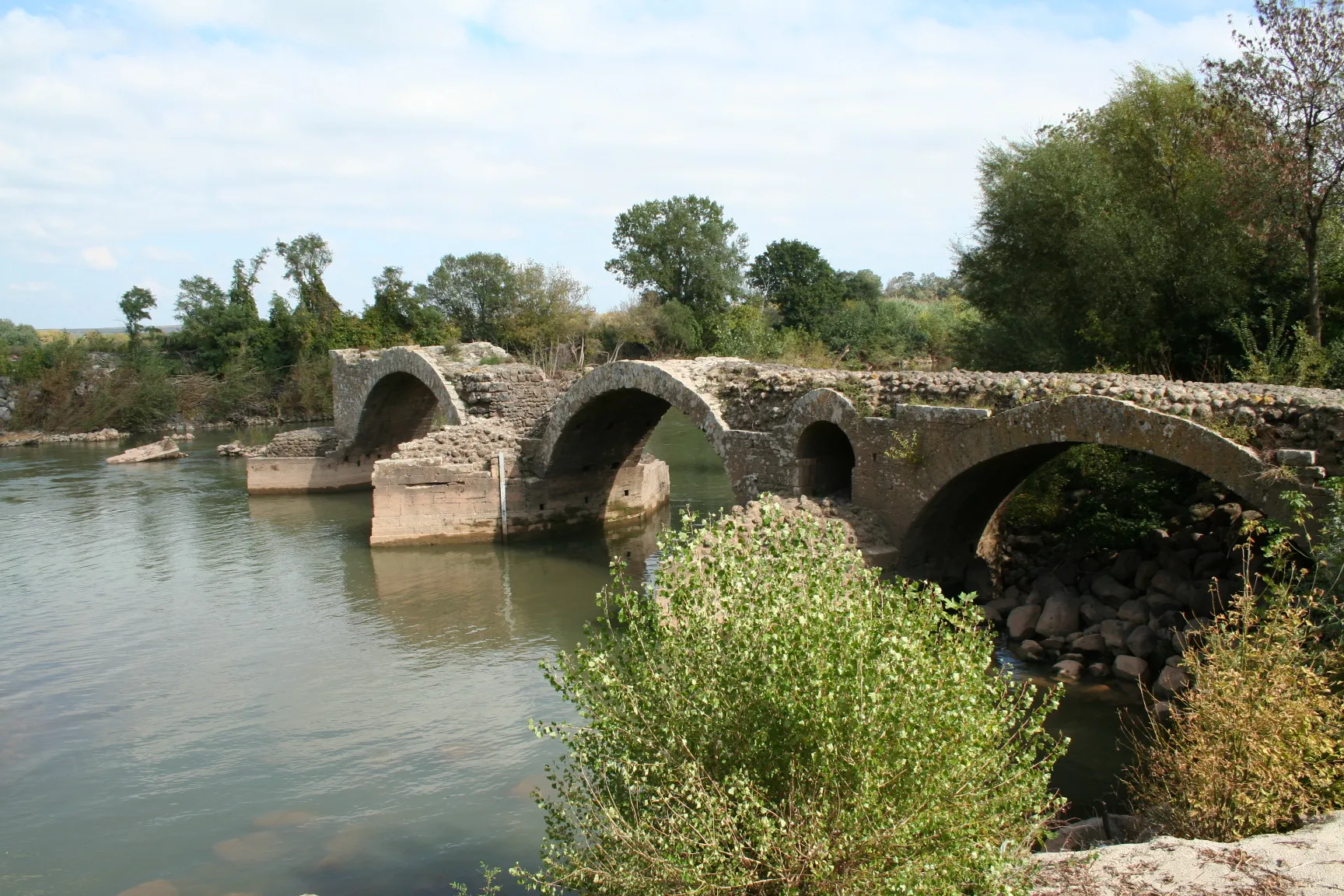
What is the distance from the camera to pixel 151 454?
30703mm

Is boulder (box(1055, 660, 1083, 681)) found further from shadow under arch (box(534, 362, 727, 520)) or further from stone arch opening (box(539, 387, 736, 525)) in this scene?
stone arch opening (box(539, 387, 736, 525))

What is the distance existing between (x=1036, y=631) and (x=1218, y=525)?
2763 millimetres

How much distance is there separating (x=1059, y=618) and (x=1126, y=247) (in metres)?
6.89

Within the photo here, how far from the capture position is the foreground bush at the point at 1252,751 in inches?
232

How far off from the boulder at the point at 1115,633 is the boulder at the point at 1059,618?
1.49 ft

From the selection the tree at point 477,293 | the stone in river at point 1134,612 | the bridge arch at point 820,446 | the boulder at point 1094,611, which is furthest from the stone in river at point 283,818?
the tree at point 477,293

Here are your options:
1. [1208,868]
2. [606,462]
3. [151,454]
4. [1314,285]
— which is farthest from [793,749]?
[151,454]

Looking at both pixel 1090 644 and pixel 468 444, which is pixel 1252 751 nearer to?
pixel 1090 644

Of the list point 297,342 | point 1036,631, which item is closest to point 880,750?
point 1036,631

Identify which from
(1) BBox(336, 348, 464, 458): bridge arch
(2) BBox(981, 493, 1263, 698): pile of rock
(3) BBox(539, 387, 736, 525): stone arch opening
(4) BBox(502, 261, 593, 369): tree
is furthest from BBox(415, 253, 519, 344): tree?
(2) BBox(981, 493, 1263, 698): pile of rock

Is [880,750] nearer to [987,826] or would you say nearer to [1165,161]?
[987,826]

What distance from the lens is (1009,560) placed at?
13.9 m

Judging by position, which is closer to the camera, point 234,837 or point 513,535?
point 234,837

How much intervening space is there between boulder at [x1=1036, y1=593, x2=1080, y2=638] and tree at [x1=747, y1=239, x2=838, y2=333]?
31821 millimetres
